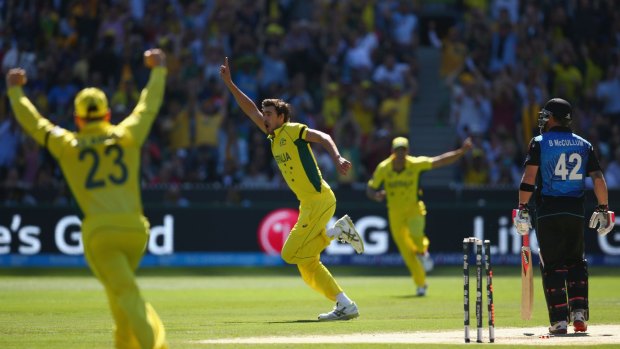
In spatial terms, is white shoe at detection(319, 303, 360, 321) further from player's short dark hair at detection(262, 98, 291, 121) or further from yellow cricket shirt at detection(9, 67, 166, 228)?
yellow cricket shirt at detection(9, 67, 166, 228)

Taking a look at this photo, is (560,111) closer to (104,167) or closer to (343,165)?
(343,165)

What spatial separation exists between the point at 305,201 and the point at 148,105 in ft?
17.2

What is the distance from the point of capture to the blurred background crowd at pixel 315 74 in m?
28.0

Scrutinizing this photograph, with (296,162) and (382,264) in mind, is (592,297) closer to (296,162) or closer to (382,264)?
(296,162)

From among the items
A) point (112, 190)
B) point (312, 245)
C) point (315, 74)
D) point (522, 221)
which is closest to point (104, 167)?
point (112, 190)

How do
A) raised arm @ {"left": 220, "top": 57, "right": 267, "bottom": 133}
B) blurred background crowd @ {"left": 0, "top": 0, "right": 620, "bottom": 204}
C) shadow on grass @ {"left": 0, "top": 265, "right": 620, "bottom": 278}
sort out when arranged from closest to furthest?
raised arm @ {"left": 220, "top": 57, "right": 267, "bottom": 133} → shadow on grass @ {"left": 0, "top": 265, "right": 620, "bottom": 278} → blurred background crowd @ {"left": 0, "top": 0, "right": 620, "bottom": 204}

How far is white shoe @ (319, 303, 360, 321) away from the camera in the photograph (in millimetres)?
14797

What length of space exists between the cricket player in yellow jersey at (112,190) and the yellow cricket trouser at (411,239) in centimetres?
1056

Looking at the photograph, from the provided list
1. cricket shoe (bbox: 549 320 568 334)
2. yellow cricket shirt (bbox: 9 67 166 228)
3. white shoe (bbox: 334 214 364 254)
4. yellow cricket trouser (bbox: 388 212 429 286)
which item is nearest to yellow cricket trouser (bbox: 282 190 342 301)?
white shoe (bbox: 334 214 364 254)

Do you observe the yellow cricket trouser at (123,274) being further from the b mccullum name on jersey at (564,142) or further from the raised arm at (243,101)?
the raised arm at (243,101)

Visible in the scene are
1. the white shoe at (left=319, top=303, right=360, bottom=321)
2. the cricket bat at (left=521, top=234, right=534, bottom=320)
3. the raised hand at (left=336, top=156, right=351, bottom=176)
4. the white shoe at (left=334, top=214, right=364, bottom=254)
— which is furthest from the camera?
the white shoe at (left=334, top=214, right=364, bottom=254)

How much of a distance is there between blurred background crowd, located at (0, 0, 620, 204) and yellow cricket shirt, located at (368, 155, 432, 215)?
6.15 meters

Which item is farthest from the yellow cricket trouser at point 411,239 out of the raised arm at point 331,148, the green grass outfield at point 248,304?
the raised arm at point 331,148

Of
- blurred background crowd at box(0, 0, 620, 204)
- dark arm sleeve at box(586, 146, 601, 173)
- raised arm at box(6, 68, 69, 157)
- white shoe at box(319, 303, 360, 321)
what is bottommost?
white shoe at box(319, 303, 360, 321)
